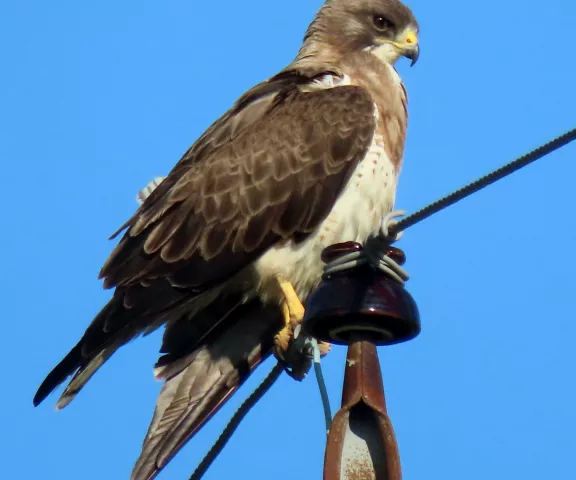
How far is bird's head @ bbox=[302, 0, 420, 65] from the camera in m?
7.93

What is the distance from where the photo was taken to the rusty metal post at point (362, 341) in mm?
4113

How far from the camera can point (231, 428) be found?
5043 millimetres

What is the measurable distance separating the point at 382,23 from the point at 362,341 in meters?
3.80

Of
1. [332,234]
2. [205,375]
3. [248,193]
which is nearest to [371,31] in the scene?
[248,193]

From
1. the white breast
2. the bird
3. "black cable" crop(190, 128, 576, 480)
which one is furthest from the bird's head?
"black cable" crop(190, 128, 576, 480)

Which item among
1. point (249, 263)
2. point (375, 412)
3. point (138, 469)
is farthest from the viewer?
point (249, 263)

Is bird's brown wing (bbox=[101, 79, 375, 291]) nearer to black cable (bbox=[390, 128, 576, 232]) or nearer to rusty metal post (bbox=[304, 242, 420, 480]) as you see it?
rusty metal post (bbox=[304, 242, 420, 480])

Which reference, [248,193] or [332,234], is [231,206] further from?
[332,234]

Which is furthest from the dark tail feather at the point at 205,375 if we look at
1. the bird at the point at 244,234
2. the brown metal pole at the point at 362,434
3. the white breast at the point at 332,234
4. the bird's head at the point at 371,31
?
the brown metal pole at the point at 362,434

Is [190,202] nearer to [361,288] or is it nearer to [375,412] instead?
[361,288]

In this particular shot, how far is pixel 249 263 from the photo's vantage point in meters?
6.80

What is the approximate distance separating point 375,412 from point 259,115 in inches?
131

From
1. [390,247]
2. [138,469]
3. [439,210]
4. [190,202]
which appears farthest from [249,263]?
[439,210]

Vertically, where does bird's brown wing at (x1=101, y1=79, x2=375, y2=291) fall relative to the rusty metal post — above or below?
above
